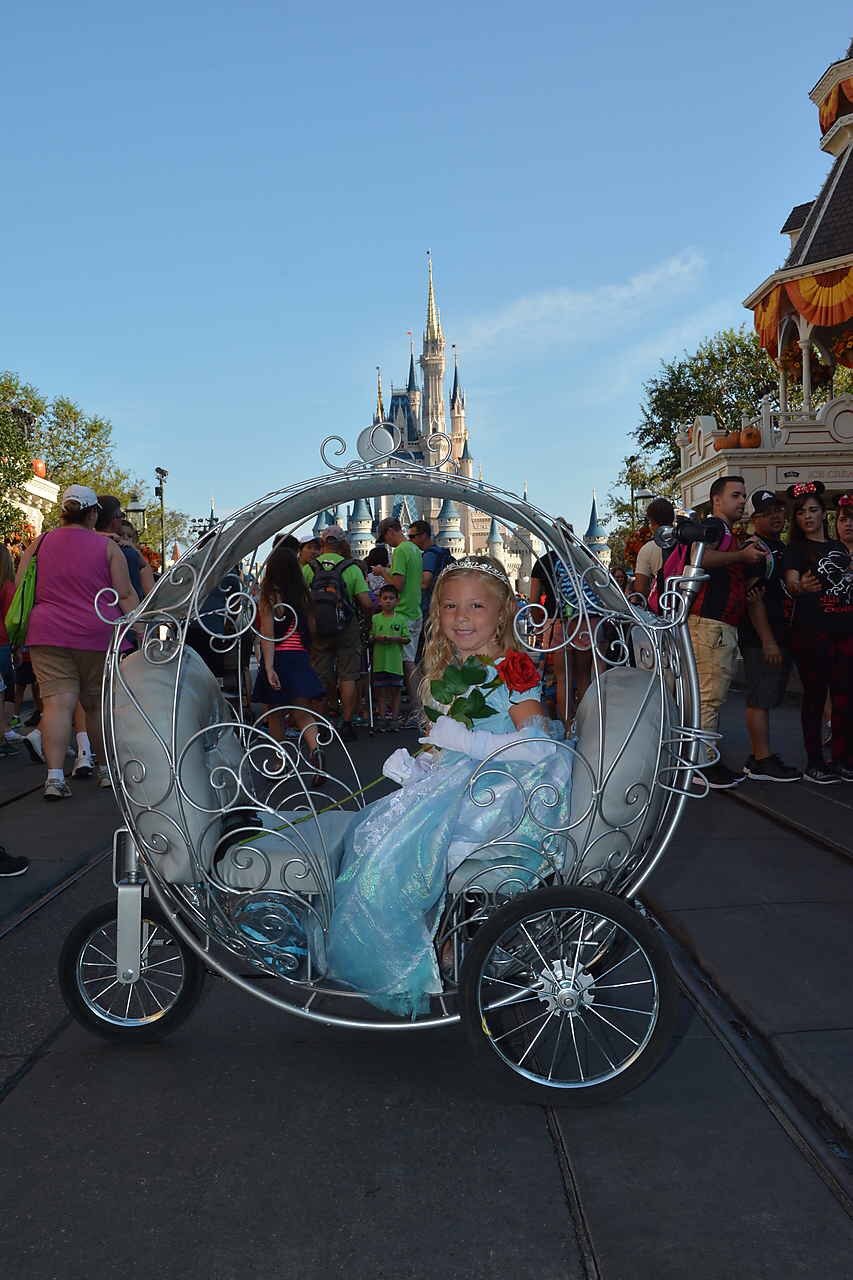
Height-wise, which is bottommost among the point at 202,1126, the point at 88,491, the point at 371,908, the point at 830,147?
the point at 202,1126

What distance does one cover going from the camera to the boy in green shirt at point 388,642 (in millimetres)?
11836

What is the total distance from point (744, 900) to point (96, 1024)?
2.70 metres

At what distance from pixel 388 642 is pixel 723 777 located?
4.58 m

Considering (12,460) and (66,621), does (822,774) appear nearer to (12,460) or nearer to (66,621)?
(66,621)

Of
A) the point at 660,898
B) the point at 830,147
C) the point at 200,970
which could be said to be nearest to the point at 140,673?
the point at 200,970

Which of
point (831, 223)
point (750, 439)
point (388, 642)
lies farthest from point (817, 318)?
point (388, 642)

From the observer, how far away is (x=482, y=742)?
3.48 m

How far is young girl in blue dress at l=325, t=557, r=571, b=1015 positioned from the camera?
3.20 meters

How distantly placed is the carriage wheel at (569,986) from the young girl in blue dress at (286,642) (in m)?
4.83

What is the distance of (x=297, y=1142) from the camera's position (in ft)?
9.44

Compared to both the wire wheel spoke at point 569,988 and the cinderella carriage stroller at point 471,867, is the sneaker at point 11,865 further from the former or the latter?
the wire wheel spoke at point 569,988

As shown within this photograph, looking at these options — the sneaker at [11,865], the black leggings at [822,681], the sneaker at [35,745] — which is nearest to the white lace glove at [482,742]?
the sneaker at [11,865]

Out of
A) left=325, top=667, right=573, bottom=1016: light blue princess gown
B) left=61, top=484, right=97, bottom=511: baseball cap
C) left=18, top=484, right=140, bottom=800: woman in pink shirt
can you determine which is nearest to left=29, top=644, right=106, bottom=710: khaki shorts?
left=18, top=484, right=140, bottom=800: woman in pink shirt

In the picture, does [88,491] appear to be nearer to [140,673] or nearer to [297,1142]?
[140,673]
